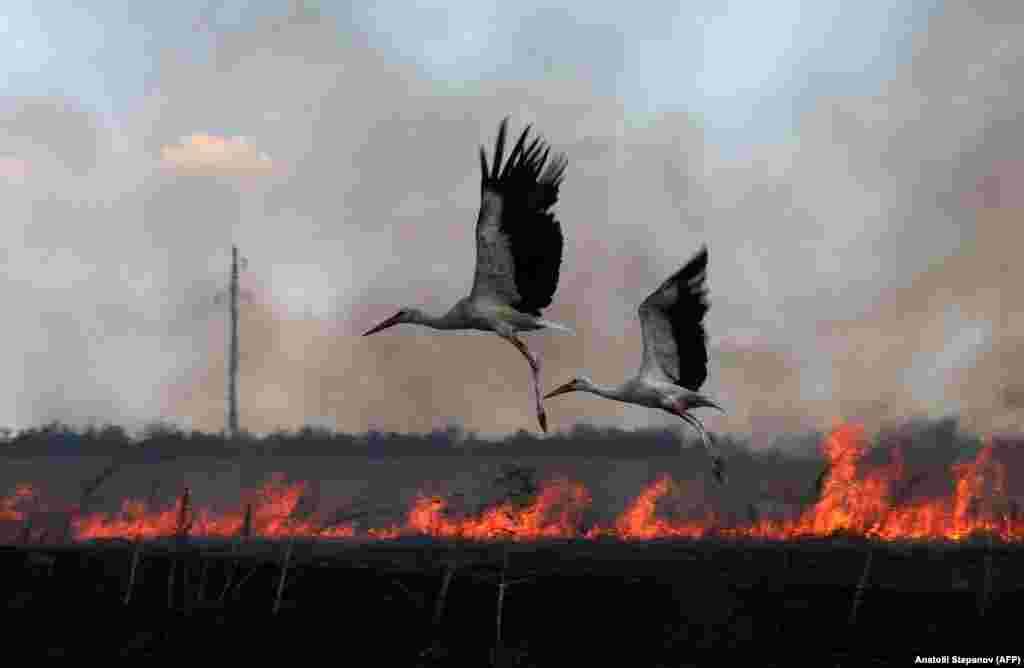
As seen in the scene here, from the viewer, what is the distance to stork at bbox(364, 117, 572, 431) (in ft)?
80.0

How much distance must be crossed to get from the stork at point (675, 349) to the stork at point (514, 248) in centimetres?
131

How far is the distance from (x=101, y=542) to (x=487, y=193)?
105ft

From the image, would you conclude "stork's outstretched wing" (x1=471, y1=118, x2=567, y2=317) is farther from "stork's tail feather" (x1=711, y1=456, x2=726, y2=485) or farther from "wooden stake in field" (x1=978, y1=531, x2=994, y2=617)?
"wooden stake in field" (x1=978, y1=531, x2=994, y2=617)

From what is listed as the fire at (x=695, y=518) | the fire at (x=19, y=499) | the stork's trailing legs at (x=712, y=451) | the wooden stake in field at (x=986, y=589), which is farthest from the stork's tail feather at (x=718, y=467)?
the fire at (x=19, y=499)

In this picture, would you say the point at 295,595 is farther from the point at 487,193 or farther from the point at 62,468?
the point at 62,468

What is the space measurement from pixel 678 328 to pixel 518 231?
8.52ft

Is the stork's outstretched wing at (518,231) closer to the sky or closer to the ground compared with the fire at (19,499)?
closer to the sky

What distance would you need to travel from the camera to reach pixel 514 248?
24.5m

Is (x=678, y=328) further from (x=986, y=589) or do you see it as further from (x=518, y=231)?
(x=986, y=589)

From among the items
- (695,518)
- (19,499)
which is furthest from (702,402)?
(19,499)

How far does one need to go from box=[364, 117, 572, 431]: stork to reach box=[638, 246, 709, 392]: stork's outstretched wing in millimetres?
1353

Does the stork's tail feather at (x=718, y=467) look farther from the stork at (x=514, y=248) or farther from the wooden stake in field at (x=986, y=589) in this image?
the wooden stake in field at (x=986, y=589)

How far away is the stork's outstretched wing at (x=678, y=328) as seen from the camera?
953 inches

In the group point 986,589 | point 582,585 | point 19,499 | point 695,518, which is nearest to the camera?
point 986,589
